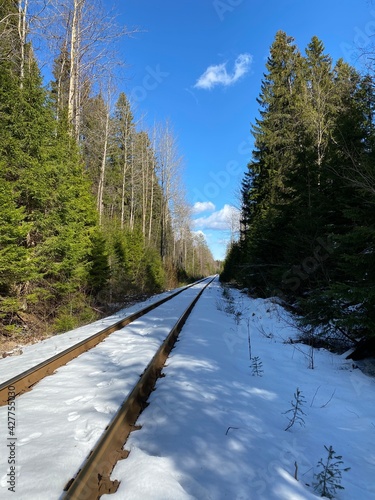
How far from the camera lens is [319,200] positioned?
36.6 feet

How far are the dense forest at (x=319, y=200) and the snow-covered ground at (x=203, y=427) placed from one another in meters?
1.55

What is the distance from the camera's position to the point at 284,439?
3270mm

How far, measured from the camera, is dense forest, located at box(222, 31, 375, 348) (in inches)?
247

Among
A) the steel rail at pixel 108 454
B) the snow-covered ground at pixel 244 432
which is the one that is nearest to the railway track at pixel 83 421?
the steel rail at pixel 108 454

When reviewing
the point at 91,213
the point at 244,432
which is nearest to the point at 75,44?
the point at 91,213

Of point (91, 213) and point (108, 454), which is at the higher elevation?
point (91, 213)

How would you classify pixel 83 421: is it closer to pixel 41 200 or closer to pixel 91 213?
pixel 41 200

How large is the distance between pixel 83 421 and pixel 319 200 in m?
10.5

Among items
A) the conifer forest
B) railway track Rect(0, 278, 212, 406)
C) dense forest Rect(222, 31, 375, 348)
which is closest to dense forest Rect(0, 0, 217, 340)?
the conifer forest

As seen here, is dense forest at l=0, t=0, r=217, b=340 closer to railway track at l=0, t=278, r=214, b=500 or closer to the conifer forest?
the conifer forest

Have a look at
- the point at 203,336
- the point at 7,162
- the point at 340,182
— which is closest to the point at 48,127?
the point at 7,162

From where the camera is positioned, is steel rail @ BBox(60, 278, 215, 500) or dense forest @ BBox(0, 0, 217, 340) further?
dense forest @ BBox(0, 0, 217, 340)

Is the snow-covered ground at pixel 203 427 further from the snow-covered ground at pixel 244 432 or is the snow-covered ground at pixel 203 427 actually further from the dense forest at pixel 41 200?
the dense forest at pixel 41 200

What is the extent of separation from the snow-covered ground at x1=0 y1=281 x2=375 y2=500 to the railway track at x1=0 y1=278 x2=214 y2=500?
0.02 meters
